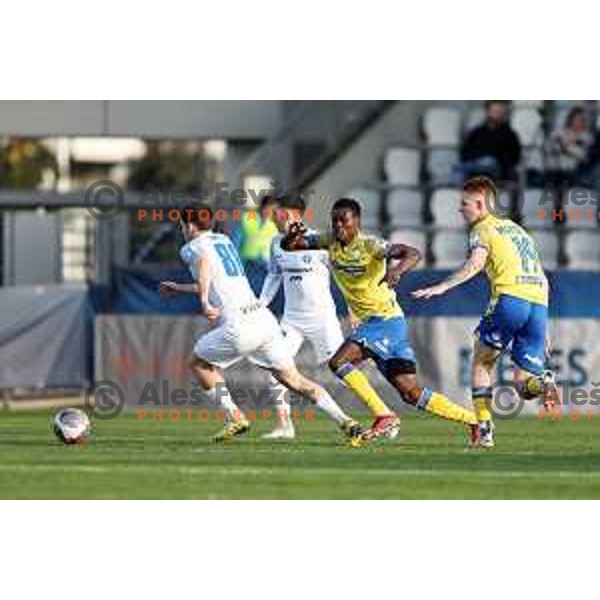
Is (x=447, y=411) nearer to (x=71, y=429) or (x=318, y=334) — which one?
(x=318, y=334)

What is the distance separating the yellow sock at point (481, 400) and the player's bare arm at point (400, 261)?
1.21 m

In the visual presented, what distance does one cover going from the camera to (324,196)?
34.8 m

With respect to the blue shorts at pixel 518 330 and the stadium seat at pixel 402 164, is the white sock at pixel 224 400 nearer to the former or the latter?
the blue shorts at pixel 518 330

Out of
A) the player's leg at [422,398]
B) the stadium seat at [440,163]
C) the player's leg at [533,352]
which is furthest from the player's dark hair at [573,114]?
the player's leg at [422,398]

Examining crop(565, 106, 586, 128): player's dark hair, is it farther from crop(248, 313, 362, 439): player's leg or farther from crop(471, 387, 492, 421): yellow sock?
crop(471, 387, 492, 421): yellow sock

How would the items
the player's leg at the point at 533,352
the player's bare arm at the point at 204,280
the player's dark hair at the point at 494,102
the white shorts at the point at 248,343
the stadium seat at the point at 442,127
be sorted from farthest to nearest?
the stadium seat at the point at 442,127
the player's dark hair at the point at 494,102
the white shorts at the point at 248,343
the player's leg at the point at 533,352
the player's bare arm at the point at 204,280

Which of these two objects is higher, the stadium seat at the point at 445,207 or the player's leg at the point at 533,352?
the stadium seat at the point at 445,207

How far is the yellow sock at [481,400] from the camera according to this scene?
19750 mm

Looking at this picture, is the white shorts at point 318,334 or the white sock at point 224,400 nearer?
the white sock at point 224,400

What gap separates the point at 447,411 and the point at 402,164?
50.6ft

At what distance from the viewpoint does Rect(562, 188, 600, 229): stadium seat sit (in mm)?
33000

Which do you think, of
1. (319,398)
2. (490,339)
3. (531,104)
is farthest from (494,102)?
(490,339)

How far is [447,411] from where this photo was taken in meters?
19.8
